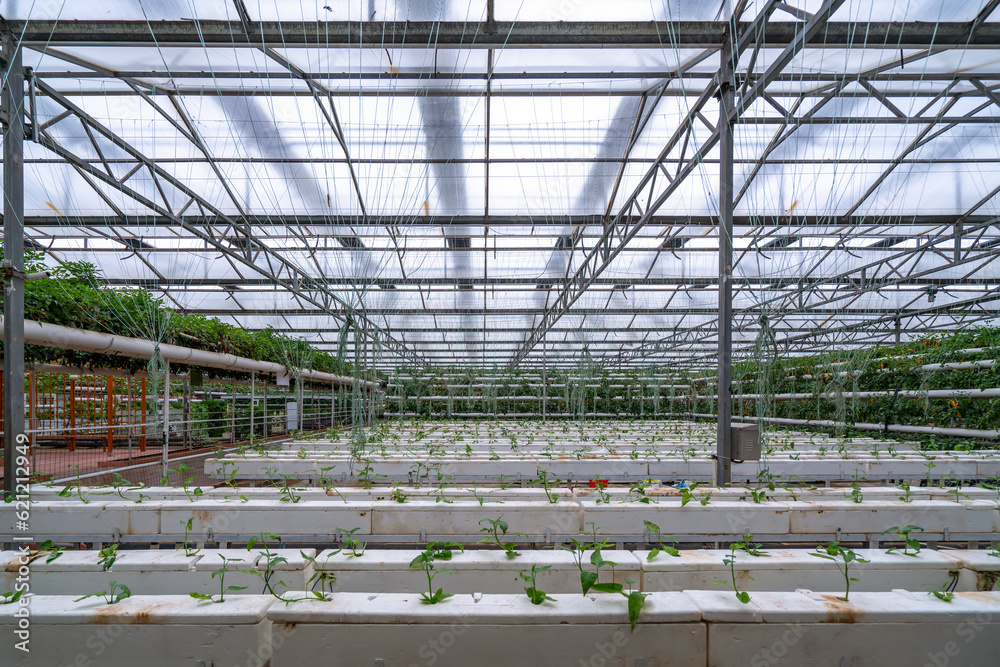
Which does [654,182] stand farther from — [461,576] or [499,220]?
[461,576]

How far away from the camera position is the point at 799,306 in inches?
479

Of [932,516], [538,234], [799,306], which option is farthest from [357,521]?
[799,306]

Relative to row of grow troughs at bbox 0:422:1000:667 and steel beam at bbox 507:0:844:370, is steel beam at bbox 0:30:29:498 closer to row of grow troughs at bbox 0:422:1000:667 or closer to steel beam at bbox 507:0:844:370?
row of grow troughs at bbox 0:422:1000:667

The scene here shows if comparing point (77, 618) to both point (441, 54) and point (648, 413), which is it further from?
point (648, 413)

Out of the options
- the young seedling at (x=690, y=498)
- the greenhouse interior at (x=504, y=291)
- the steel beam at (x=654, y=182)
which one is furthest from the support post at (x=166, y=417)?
the steel beam at (x=654, y=182)

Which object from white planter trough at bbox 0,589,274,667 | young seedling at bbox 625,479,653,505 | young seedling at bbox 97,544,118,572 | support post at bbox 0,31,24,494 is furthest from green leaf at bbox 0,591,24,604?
support post at bbox 0,31,24,494

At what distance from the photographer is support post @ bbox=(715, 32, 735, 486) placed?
15.7ft

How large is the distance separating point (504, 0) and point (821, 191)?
222 inches

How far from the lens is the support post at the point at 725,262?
479cm

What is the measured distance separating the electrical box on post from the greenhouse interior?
22 mm

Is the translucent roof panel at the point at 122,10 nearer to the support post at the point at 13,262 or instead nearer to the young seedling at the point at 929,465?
the support post at the point at 13,262

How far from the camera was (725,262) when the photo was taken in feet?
16.4

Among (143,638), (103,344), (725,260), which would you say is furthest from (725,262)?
(103,344)

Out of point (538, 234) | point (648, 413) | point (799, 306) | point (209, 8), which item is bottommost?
point (648, 413)
